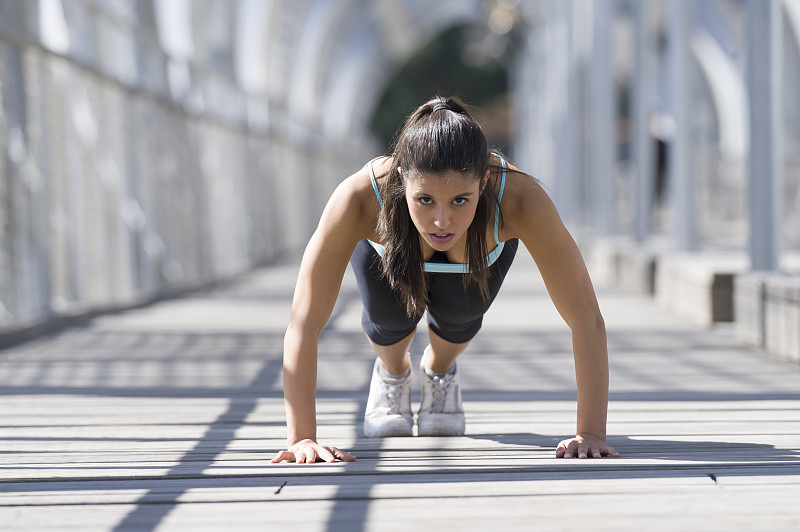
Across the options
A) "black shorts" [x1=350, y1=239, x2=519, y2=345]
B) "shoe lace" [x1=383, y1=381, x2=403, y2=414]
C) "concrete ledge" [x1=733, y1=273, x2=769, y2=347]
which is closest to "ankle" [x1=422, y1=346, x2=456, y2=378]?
"shoe lace" [x1=383, y1=381, x2=403, y2=414]

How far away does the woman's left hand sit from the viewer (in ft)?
10.6

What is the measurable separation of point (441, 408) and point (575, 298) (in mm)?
772

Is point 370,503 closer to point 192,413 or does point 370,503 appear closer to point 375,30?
point 192,413

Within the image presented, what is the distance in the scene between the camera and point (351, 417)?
4277 millimetres

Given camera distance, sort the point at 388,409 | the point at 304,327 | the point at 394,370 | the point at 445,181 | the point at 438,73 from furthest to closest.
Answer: the point at 438,73 → the point at 394,370 → the point at 388,409 → the point at 304,327 → the point at 445,181

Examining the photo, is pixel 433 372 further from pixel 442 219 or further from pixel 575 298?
pixel 442 219

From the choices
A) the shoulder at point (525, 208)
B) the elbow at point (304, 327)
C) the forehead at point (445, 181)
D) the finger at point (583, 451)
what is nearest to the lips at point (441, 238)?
the forehead at point (445, 181)

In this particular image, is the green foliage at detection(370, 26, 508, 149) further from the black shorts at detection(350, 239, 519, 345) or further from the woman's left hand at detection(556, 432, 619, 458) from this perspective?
the woman's left hand at detection(556, 432, 619, 458)

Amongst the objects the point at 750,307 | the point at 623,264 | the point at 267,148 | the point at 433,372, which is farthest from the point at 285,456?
the point at 267,148

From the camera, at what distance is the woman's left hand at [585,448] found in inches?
127

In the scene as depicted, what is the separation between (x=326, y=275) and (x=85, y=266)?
676 centimetres

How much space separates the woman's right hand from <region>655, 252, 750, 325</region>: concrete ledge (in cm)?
443

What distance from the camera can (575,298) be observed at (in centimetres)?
327

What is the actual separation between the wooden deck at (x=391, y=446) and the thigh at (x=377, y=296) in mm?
369
